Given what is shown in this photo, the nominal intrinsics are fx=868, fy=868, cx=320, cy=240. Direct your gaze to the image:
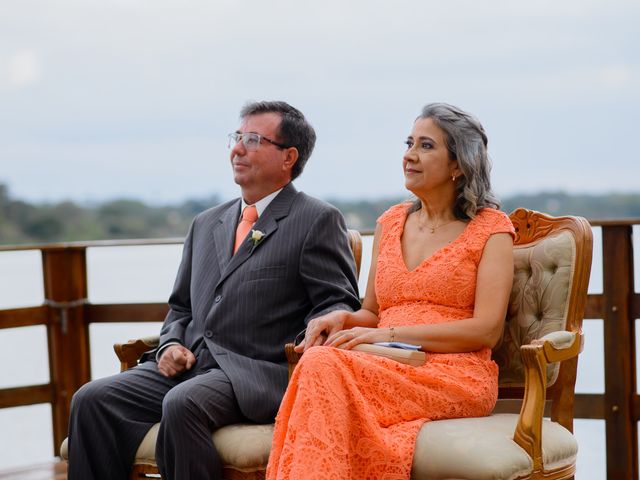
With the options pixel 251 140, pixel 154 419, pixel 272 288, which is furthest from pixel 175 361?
pixel 251 140

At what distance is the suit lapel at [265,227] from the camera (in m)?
2.90

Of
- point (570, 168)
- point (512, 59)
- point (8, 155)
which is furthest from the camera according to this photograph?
point (8, 155)

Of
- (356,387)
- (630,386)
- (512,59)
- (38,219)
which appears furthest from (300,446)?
(38,219)

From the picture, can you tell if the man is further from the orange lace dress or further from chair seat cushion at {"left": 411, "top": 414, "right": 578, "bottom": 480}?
chair seat cushion at {"left": 411, "top": 414, "right": 578, "bottom": 480}

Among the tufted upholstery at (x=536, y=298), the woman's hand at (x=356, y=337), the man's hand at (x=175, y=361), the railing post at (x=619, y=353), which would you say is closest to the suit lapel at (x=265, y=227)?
the man's hand at (x=175, y=361)

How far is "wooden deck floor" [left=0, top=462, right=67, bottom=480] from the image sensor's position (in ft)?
13.1

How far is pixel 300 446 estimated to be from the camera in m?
2.18

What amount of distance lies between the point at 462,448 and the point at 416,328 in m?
0.44

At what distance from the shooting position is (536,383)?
2408 millimetres

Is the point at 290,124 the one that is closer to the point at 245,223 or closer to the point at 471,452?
the point at 245,223

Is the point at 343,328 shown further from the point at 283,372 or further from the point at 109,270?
the point at 109,270

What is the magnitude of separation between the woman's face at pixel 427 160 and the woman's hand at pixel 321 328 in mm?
468

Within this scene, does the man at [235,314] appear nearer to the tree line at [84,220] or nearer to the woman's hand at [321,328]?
the woman's hand at [321,328]

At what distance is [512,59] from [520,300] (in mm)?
2661
